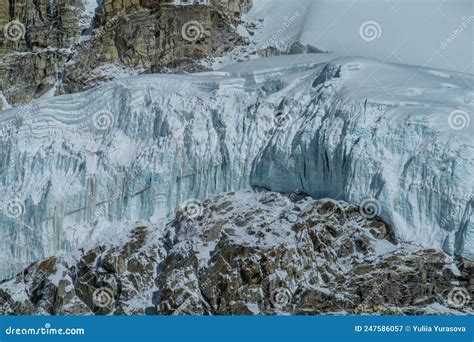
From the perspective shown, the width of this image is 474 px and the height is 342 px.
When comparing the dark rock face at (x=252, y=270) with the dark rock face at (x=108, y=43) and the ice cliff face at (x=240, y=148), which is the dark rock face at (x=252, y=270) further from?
the dark rock face at (x=108, y=43)

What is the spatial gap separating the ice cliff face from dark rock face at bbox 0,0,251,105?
9.65m

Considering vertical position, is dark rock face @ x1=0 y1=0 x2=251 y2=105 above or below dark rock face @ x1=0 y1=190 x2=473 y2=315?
above

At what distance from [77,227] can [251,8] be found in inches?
922

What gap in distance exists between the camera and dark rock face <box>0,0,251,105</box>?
77.9 metres

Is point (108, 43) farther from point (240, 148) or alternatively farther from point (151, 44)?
point (240, 148)

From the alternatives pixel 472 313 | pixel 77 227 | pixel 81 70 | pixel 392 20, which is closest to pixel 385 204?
pixel 472 313

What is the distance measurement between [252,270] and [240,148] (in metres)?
7.07

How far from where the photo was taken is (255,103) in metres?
64.5

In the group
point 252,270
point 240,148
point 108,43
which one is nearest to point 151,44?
point 108,43

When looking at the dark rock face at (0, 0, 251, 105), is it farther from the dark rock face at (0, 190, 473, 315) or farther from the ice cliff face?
the dark rock face at (0, 190, 473, 315)

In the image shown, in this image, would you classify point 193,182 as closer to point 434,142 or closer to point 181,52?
point 434,142

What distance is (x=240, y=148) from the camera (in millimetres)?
63531

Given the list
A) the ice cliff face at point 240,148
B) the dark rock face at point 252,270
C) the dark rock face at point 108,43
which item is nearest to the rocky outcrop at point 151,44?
the dark rock face at point 108,43

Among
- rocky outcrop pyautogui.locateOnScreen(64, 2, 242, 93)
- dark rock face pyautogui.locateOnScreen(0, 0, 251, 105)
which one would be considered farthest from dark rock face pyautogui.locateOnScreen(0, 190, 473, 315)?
dark rock face pyautogui.locateOnScreen(0, 0, 251, 105)
